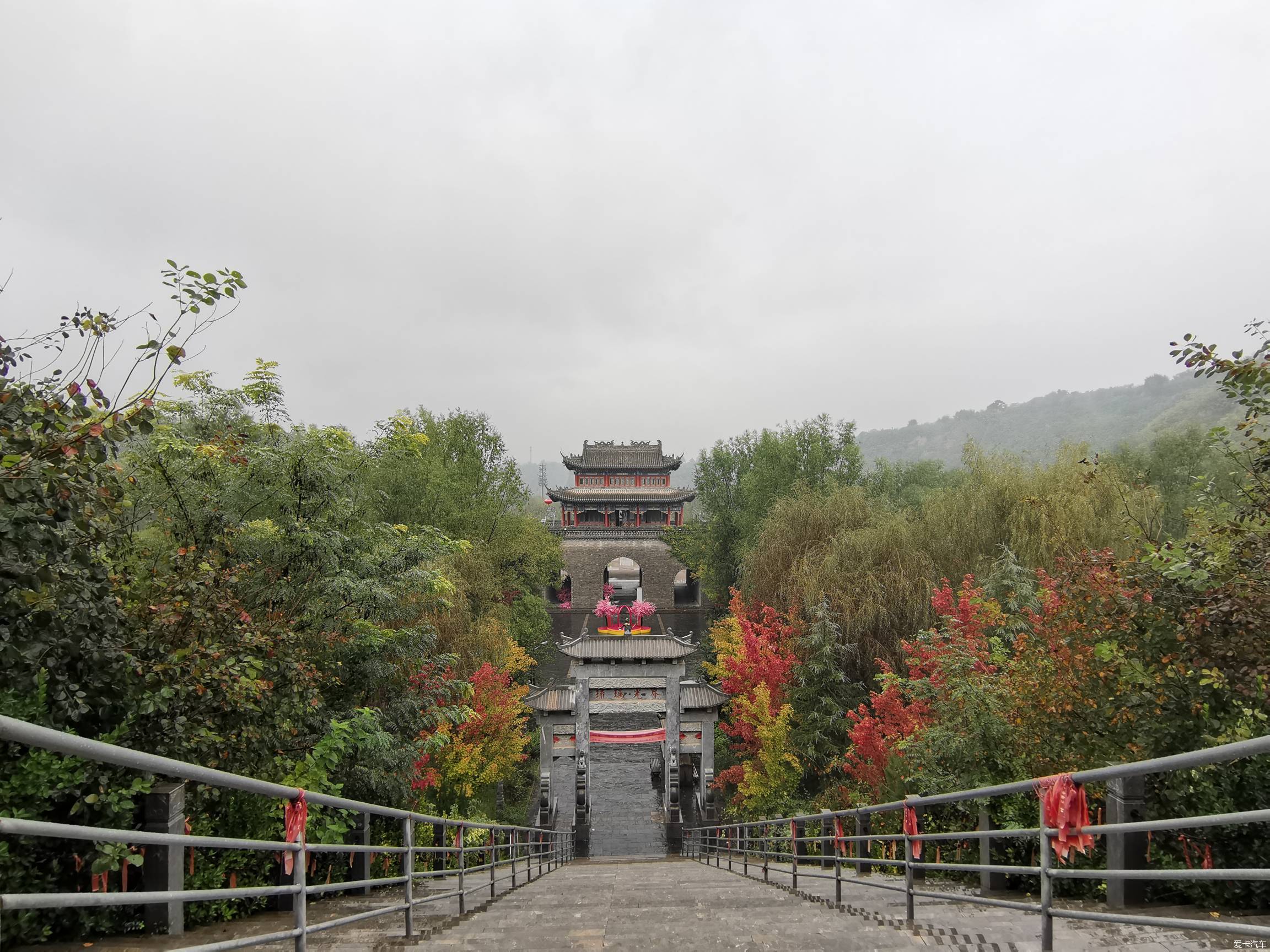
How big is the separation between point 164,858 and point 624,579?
53.6 m

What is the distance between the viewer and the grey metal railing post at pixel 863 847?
18.7 feet

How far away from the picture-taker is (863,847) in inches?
309

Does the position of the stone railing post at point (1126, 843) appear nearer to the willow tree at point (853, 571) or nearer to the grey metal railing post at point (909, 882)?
the grey metal railing post at point (909, 882)

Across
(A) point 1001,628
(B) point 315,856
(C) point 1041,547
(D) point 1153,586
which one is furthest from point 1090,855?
(C) point 1041,547

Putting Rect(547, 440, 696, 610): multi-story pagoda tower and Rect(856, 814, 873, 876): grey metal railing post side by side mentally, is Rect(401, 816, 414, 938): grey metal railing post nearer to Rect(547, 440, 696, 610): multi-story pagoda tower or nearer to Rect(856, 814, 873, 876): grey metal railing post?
Rect(856, 814, 873, 876): grey metal railing post

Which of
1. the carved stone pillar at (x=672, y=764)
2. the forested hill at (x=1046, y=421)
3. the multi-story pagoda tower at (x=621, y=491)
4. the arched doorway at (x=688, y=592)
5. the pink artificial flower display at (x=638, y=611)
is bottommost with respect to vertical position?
the carved stone pillar at (x=672, y=764)

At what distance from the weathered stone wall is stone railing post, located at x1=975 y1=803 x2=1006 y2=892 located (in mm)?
33450

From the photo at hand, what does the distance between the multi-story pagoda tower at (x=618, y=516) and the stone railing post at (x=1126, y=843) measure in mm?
34969

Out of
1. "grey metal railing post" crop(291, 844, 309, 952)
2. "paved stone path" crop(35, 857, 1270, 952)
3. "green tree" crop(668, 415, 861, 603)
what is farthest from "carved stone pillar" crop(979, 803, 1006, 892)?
"green tree" crop(668, 415, 861, 603)

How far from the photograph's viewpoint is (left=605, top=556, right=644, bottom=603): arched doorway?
142 feet

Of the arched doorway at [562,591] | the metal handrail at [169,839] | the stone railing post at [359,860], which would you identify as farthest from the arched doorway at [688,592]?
the metal handrail at [169,839]

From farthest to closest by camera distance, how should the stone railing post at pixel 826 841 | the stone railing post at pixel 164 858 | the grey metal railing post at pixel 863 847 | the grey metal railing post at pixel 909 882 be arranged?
the stone railing post at pixel 826 841 < the grey metal railing post at pixel 863 847 < the grey metal railing post at pixel 909 882 < the stone railing post at pixel 164 858

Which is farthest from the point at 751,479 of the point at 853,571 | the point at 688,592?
Answer: the point at 688,592

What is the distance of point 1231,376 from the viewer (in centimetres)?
533
